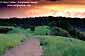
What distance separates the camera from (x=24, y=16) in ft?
32.8

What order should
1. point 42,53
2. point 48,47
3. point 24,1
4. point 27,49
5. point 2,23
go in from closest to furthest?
point 42,53, point 48,47, point 27,49, point 2,23, point 24,1

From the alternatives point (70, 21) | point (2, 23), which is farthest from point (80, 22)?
point (2, 23)

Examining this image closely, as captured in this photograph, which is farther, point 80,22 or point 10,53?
point 80,22

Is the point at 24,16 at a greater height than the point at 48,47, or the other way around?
the point at 48,47

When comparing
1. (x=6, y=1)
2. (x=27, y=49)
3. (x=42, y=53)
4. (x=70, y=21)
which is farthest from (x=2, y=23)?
(x=42, y=53)

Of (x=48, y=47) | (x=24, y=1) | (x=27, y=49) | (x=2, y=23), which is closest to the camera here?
(x=48, y=47)

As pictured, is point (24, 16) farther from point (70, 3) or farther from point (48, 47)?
point (48, 47)

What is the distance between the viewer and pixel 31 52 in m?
4.52

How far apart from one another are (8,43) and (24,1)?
5220mm

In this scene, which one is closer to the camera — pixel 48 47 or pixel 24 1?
pixel 48 47

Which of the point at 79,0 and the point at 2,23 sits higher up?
the point at 79,0

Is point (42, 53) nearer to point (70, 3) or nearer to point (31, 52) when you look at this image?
point (31, 52)

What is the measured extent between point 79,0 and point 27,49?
5.39 metres

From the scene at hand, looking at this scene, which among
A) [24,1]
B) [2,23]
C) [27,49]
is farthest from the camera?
[24,1]
